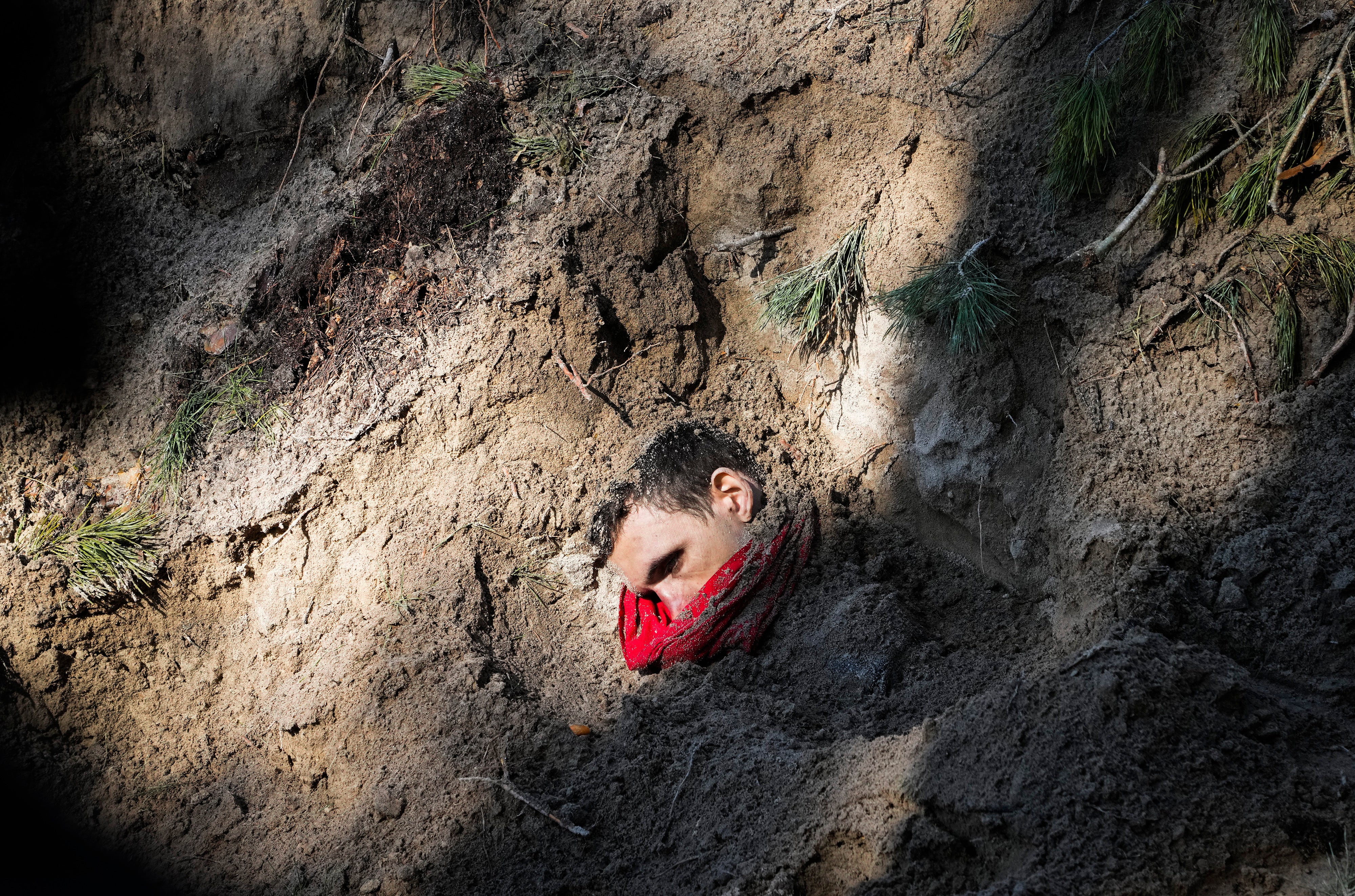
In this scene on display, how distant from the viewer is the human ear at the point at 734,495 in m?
3.10

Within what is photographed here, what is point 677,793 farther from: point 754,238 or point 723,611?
point 754,238

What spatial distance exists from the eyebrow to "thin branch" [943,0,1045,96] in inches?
76.0

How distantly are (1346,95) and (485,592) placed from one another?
9.61 feet

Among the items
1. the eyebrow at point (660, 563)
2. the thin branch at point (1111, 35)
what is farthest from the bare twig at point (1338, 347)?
the eyebrow at point (660, 563)

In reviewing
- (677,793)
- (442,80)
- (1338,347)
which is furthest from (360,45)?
(1338,347)

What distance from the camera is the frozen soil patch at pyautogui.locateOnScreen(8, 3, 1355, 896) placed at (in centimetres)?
205

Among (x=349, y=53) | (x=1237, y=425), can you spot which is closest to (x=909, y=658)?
(x=1237, y=425)

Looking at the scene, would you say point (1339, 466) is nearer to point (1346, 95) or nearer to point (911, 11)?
point (1346, 95)

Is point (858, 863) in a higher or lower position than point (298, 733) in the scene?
lower

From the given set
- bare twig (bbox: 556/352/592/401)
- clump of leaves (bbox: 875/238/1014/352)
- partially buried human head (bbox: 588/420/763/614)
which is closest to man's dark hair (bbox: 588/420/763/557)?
partially buried human head (bbox: 588/420/763/614)

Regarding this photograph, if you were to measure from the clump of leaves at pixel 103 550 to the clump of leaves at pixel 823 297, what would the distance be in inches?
96.3

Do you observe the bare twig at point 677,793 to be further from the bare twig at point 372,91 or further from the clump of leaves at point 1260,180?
the bare twig at point 372,91

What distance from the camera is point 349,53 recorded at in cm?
392

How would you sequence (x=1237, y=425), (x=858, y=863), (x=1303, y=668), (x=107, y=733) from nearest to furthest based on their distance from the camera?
(x=858, y=863)
(x=1303, y=668)
(x=1237, y=425)
(x=107, y=733)
